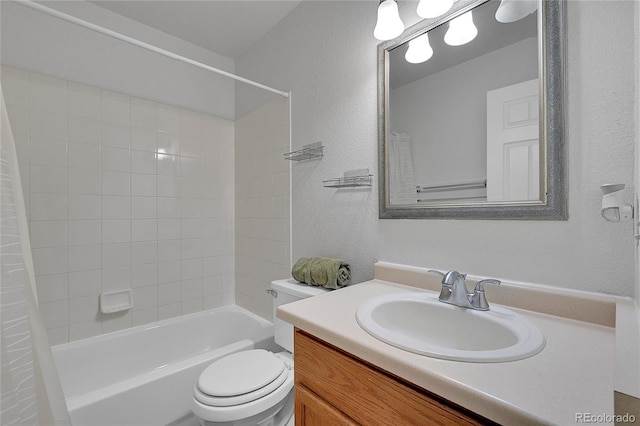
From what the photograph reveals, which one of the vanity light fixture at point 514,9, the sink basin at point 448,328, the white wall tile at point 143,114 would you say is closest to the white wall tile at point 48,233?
the white wall tile at point 143,114

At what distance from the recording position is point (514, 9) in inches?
35.2

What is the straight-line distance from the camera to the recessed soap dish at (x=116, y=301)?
5.73 ft

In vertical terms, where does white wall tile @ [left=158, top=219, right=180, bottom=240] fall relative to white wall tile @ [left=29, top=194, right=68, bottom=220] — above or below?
below

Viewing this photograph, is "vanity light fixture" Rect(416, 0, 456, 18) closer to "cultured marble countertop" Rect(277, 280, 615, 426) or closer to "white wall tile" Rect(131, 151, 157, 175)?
"cultured marble countertop" Rect(277, 280, 615, 426)

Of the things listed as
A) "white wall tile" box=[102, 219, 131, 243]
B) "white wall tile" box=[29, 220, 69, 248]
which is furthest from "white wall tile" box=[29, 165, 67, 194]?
"white wall tile" box=[102, 219, 131, 243]

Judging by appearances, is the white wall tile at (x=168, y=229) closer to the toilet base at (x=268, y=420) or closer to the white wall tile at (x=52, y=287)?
the white wall tile at (x=52, y=287)

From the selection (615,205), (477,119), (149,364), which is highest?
(477,119)

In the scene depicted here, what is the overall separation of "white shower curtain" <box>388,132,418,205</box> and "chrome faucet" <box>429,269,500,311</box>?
0.38 metres

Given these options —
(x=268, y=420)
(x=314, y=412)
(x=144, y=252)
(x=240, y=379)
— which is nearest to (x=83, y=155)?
(x=144, y=252)

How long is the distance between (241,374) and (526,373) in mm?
1030

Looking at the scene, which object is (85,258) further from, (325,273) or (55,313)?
(325,273)

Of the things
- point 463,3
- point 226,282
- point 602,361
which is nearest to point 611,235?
point 602,361

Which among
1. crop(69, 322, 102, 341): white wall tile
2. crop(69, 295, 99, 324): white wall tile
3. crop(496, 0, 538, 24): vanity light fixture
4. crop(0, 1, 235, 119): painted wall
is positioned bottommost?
crop(69, 322, 102, 341): white wall tile

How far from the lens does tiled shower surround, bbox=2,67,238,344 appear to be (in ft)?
5.19
